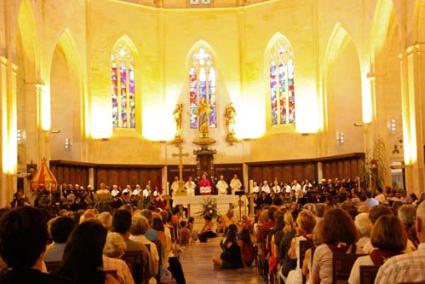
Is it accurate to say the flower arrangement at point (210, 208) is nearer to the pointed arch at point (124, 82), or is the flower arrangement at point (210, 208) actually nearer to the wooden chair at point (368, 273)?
the pointed arch at point (124, 82)

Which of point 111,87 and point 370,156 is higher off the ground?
point 111,87

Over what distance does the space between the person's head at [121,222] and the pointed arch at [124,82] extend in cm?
2852

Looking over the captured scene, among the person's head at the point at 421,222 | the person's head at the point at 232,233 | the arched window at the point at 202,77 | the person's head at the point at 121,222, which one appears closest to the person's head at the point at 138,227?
the person's head at the point at 121,222

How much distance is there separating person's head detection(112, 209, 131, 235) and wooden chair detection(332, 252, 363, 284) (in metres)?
2.16

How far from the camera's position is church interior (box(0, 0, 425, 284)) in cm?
2805

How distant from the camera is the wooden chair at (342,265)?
5.91m

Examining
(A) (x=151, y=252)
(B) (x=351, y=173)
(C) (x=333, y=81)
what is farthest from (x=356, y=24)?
(A) (x=151, y=252)

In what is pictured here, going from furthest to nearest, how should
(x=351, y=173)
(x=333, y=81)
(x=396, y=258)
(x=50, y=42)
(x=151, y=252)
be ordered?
(x=333, y=81)
(x=351, y=173)
(x=50, y=42)
(x=151, y=252)
(x=396, y=258)

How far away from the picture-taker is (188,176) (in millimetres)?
35344

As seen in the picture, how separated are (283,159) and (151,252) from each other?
2739 cm

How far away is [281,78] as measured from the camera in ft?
118

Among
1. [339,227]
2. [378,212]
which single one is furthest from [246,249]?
[339,227]

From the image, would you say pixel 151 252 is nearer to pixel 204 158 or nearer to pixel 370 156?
pixel 370 156

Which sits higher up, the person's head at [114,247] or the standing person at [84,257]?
the standing person at [84,257]
